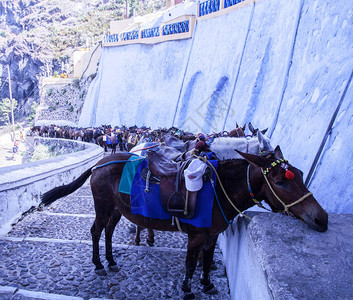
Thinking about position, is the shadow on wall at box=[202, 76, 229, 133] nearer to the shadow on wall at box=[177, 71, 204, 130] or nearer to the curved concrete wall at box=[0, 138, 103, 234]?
the shadow on wall at box=[177, 71, 204, 130]

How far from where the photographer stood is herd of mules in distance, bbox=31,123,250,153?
389 inches

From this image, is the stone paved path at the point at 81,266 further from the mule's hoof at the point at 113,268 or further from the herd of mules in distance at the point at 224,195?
the herd of mules in distance at the point at 224,195

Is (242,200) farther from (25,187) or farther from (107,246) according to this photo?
(25,187)

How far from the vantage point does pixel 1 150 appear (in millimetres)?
35938

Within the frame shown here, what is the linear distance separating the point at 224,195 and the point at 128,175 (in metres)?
1.29

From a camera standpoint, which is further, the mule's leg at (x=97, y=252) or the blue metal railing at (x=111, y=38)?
the blue metal railing at (x=111, y=38)

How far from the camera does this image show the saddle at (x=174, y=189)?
10.4 feet

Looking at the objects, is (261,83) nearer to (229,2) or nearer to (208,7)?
(229,2)

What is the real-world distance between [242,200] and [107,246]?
7.06 ft

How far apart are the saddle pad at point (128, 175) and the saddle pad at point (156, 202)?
0.06 meters

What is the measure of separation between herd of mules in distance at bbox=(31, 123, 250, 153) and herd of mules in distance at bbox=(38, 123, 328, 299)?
10.1 ft

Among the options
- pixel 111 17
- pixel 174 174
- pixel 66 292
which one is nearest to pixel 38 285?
pixel 66 292

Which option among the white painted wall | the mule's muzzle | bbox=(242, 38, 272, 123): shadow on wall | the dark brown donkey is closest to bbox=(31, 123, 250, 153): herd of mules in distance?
the white painted wall

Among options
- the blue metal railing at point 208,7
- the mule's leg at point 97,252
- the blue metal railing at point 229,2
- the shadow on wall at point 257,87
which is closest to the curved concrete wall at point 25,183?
the mule's leg at point 97,252
